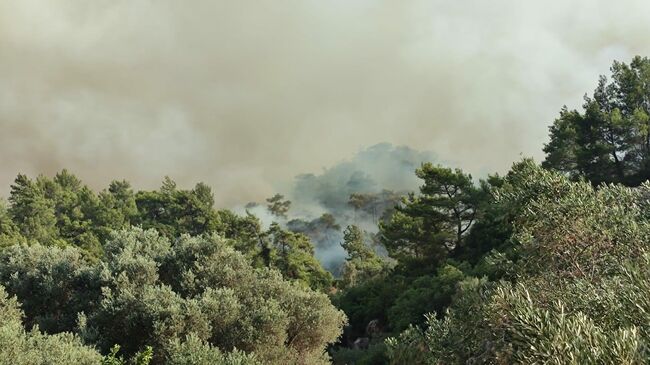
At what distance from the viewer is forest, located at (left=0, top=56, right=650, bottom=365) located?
11.7m

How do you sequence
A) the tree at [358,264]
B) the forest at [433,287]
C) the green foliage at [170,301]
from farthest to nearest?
the tree at [358,264] < the green foliage at [170,301] < the forest at [433,287]

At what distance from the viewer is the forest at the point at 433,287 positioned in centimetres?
1173

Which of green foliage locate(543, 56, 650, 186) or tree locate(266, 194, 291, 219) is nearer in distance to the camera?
green foliage locate(543, 56, 650, 186)

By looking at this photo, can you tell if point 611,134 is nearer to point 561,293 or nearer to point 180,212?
point 561,293

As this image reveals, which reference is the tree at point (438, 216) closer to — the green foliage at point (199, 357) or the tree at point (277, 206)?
the green foliage at point (199, 357)

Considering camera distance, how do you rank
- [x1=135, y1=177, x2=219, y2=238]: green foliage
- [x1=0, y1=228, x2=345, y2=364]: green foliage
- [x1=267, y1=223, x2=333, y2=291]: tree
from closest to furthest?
[x1=0, y1=228, x2=345, y2=364]: green foliage < [x1=267, y1=223, x2=333, y2=291]: tree < [x1=135, y1=177, x2=219, y2=238]: green foliage

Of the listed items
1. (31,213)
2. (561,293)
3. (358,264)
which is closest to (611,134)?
(358,264)

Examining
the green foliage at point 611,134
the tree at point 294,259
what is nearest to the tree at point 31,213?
the tree at point 294,259

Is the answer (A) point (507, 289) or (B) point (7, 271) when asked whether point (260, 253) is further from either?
(A) point (507, 289)

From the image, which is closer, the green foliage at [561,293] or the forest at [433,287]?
the green foliage at [561,293]

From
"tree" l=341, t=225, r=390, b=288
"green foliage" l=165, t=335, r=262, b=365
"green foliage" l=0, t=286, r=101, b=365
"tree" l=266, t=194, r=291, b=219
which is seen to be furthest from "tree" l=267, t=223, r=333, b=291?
"tree" l=266, t=194, r=291, b=219

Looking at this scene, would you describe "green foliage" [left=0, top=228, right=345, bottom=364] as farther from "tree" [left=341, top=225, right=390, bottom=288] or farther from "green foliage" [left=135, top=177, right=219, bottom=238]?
"green foliage" [left=135, top=177, right=219, bottom=238]

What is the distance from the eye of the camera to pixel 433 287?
4344cm

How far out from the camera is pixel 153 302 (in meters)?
22.6
